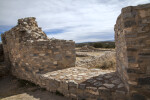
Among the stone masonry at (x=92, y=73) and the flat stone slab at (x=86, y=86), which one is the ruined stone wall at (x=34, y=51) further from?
the flat stone slab at (x=86, y=86)

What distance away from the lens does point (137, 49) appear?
7.81ft

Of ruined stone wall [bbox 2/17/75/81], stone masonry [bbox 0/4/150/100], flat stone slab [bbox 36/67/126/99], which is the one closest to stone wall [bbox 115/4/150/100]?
stone masonry [bbox 0/4/150/100]

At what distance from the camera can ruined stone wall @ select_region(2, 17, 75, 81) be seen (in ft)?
15.5

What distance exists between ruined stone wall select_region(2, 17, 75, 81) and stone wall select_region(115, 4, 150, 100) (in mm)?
3266

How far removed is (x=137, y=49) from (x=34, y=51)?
4050 mm

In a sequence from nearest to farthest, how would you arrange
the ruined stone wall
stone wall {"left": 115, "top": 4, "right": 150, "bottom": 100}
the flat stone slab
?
stone wall {"left": 115, "top": 4, "right": 150, "bottom": 100} → the flat stone slab → the ruined stone wall

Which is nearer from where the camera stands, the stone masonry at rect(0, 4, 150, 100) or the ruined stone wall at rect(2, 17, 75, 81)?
the stone masonry at rect(0, 4, 150, 100)

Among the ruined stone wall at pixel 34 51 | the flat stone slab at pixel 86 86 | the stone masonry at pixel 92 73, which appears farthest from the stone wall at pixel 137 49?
the ruined stone wall at pixel 34 51

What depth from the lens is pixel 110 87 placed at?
2840 mm

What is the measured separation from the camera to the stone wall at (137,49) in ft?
7.50

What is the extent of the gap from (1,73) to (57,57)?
4.31m

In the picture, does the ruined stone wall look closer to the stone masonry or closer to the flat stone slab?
the stone masonry

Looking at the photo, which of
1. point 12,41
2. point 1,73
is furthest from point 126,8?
point 1,73

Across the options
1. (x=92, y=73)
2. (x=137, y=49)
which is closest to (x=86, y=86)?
(x=92, y=73)
